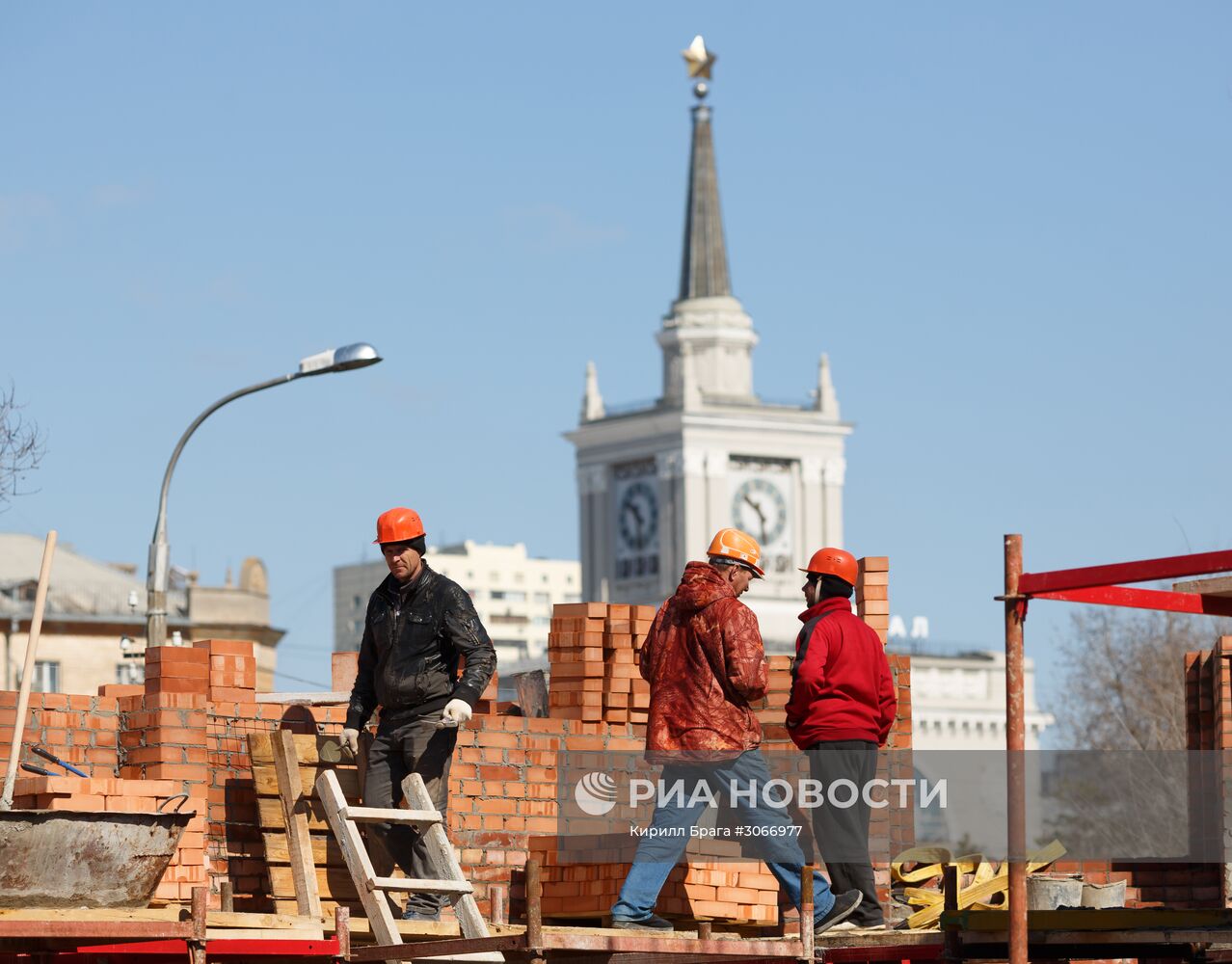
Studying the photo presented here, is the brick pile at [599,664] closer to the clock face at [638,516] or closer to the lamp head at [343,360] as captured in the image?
the lamp head at [343,360]

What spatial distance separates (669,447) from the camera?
141 m

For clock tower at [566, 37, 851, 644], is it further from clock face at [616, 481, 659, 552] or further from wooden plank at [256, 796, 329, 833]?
wooden plank at [256, 796, 329, 833]

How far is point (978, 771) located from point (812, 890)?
4222 inches

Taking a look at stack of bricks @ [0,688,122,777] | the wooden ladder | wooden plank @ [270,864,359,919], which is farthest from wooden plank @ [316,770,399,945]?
stack of bricks @ [0,688,122,777]

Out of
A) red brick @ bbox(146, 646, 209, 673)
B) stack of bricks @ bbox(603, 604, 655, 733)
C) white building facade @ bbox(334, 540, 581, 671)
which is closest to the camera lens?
red brick @ bbox(146, 646, 209, 673)

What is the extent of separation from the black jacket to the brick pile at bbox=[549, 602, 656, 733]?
180 centimetres

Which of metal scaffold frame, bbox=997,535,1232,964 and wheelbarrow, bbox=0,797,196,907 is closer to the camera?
metal scaffold frame, bbox=997,535,1232,964

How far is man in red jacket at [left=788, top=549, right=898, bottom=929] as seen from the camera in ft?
36.2

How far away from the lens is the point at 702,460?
14012 cm

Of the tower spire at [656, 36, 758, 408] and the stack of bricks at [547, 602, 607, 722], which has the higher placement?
the tower spire at [656, 36, 758, 408]

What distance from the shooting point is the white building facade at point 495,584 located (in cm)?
18325

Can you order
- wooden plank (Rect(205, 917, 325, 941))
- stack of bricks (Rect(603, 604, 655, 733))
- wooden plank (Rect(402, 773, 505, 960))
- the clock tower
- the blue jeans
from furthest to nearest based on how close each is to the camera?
the clock tower, stack of bricks (Rect(603, 604, 655, 733)), the blue jeans, wooden plank (Rect(402, 773, 505, 960)), wooden plank (Rect(205, 917, 325, 941))

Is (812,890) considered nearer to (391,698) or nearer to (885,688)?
(885,688)

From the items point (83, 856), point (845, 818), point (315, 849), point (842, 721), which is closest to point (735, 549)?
point (842, 721)
